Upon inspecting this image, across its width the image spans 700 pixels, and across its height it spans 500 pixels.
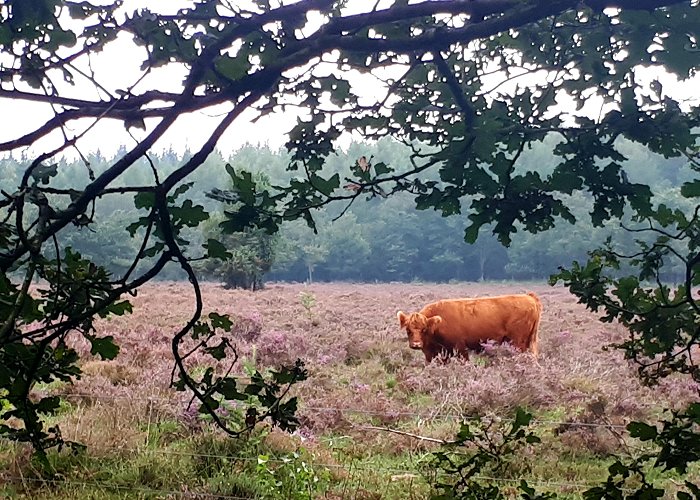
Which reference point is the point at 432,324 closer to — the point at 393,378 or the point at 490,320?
the point at 490,320

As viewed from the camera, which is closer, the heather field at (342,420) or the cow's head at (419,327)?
the heather field at (342,420)

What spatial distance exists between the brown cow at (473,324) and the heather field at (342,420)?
321 mm

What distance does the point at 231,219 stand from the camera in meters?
1.07

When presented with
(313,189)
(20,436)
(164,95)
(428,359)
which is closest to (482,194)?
(313,189)

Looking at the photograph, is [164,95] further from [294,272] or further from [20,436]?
[294,272]

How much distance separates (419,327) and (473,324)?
0.99 m

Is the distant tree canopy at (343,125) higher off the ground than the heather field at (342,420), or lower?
higher

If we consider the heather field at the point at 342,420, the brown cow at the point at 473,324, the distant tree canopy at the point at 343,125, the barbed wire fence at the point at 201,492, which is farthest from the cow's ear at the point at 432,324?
the distant tree canopy at the point at 343,125

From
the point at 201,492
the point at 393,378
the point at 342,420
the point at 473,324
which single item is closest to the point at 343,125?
the point at 201,492

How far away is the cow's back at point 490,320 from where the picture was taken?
355 inches

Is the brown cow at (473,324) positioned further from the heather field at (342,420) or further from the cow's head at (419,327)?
the heather field at (342,420)

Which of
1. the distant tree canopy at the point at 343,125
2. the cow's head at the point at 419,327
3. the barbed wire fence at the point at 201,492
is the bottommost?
the barbed wire fence at the point at 201,492

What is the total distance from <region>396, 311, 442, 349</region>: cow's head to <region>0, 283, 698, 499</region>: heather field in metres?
0.29

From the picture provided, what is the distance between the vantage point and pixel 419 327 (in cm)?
861
